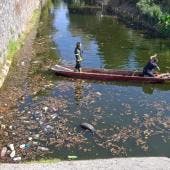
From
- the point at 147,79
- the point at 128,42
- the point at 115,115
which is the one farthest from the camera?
the point at 128,42

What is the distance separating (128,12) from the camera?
56.3m

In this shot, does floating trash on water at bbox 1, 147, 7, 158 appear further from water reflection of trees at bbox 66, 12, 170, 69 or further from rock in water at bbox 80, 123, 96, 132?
water reflection of trees at bbox 66, 12, 170, 69

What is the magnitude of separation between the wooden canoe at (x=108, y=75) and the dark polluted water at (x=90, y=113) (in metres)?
0.40

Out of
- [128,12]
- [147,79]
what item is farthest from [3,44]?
[128,12]

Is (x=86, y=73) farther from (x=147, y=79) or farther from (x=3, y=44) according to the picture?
(x=3, y=44)

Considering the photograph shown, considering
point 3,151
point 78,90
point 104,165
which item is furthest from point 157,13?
point 104,165

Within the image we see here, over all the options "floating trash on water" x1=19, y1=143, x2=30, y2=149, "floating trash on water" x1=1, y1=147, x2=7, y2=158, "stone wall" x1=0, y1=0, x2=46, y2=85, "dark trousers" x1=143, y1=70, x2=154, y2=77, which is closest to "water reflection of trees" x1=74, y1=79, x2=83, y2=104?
"dark trousers" x1=143, y1=70, x2=154, y2=77

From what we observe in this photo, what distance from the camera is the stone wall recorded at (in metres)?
28.2

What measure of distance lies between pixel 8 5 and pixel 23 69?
498 cm

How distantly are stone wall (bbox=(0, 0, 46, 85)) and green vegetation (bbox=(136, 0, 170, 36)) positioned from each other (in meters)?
12.1

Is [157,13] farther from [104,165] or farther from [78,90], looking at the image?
[104,165]

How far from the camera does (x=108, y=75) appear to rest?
27641mm

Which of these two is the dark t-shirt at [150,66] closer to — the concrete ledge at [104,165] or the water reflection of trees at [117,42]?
the water reflection of trees at [117,42]

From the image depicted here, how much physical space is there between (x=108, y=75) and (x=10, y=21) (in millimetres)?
9074
